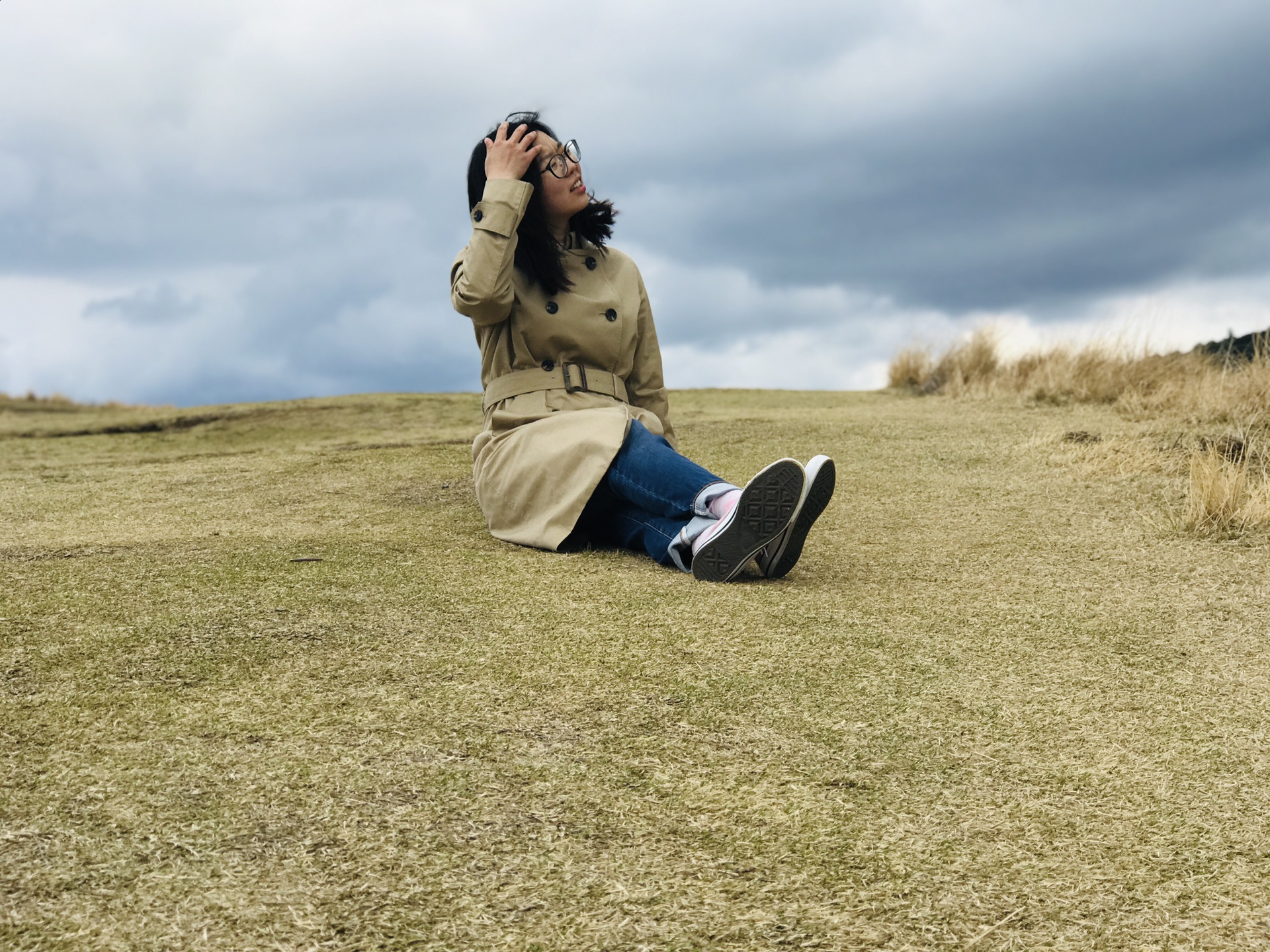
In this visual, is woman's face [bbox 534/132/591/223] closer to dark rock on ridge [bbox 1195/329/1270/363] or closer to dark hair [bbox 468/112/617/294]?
dark hair [bbox 468/112/617/294]

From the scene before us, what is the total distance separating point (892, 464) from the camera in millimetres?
4441

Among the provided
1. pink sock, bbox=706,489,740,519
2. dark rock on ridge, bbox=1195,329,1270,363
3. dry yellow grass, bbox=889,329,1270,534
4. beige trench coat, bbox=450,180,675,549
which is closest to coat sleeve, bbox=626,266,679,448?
beige trench coat, bbox=450,180,675,549

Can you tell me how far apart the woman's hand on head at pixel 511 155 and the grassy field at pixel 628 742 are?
1.04 metres

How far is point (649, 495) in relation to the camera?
9.46ft

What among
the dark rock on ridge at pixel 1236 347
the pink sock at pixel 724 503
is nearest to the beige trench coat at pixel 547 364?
the pink sock at pixel 724 503

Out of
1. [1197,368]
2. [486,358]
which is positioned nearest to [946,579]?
[486,358]

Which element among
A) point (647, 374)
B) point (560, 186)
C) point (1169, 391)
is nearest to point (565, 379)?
point (647, 374)

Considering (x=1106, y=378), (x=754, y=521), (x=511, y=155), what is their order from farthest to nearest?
1. (x=1106, y=378)
2. (x=511, y=155)
3. (x=754, y=521)

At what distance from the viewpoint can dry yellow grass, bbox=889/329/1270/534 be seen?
342 centimetres

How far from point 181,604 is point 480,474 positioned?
3.57 feet

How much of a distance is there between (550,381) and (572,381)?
0.07 meters

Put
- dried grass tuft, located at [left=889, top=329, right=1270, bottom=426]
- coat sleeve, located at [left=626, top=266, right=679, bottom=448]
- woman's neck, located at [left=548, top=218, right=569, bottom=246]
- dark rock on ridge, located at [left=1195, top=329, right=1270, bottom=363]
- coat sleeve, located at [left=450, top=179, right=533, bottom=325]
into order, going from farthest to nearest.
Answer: dark rock on ridge, located at [left=1195, top=329, right=1270, bottom=363] < dried grass tuft, located at [left=889, top=329, right=1270, bottom=426] < coat sleeve, located at [left=626, top=266, right=679, bottom=448] < woman's neck, located at [left=548, top=218, right=569, bottom=246] < coat sleeve, located at [left=450, top=179, right=533, bottom=325]

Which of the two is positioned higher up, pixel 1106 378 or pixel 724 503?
pixel 1106 378

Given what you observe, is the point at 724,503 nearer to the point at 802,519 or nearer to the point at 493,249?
the point at 802,519
